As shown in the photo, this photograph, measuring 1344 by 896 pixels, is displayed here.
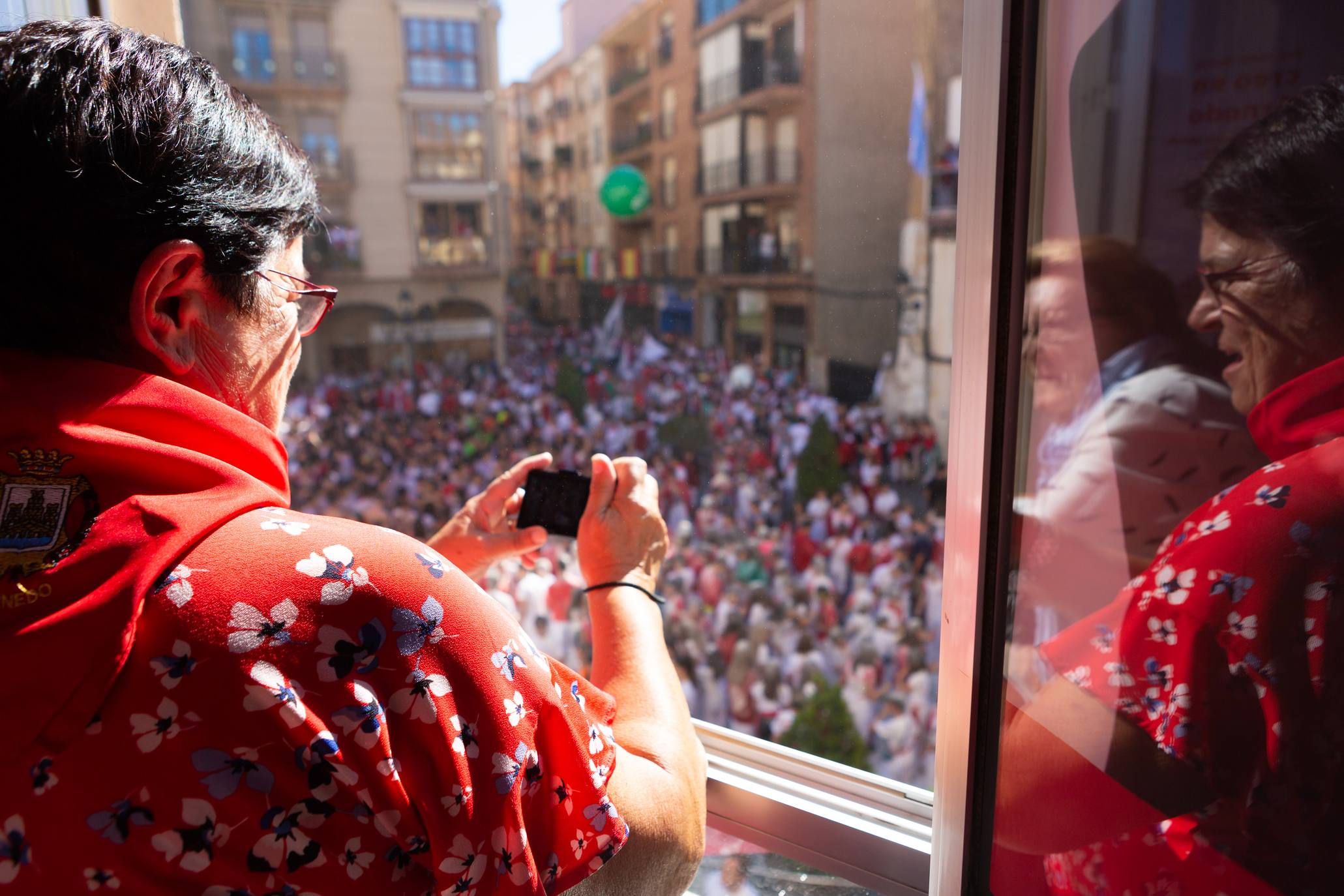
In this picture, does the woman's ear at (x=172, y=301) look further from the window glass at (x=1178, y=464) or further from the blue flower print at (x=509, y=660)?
the window glass at (x=1178, y=464)

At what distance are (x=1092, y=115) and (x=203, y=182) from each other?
458 millimetres

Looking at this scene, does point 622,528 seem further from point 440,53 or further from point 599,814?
point 440,53

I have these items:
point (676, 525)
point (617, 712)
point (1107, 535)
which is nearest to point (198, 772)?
point (617, 712)

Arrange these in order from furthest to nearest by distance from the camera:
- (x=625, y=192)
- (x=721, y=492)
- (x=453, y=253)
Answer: (x=453, y=253), (x=721, y=492), (x=625, y=192)

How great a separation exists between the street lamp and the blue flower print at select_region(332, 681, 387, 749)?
549 cm

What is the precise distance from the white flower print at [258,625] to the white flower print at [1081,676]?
0.42m

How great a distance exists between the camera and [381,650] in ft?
1.04

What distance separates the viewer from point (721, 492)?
4.41 metres

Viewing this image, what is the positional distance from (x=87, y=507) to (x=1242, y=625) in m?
0.51

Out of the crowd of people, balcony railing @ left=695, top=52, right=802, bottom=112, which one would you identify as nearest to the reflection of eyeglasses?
the crowd of people

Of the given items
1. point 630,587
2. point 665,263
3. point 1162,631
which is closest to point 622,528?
point 630,587

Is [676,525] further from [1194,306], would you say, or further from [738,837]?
[1194,306]

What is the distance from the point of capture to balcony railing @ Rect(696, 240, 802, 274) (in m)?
2.67

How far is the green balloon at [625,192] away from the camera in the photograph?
4.05 meters
